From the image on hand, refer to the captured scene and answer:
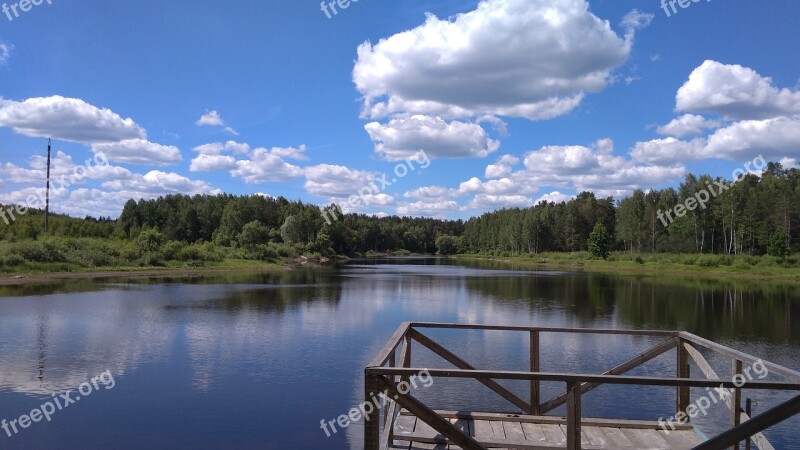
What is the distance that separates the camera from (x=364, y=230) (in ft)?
504

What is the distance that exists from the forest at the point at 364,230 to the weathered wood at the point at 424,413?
51.8m

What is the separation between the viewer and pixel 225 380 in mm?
15242

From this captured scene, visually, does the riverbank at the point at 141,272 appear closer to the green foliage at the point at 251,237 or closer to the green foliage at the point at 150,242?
the green foliage at the point at 150,242

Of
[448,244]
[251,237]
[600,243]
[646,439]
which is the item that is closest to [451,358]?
[646,439]

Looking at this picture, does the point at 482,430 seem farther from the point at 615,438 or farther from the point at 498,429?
the point at 615,438

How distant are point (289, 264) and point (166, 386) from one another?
7535 centimetres

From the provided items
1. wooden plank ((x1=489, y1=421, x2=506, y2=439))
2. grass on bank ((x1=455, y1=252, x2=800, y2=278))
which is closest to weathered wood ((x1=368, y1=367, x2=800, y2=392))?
wooden plank ((x1=489, y1=421, x2=506, y2=439))

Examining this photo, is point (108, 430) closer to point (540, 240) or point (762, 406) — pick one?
point (762, 406)

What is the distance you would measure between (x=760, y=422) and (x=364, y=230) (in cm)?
14924

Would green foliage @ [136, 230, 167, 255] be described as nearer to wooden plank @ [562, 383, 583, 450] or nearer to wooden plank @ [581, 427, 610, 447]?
wooden plank @ [581, 427, 610, 447]

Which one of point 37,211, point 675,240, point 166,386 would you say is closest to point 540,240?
point 675,240

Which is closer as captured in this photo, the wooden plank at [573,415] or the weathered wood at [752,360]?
the weathered wood at [752,360]

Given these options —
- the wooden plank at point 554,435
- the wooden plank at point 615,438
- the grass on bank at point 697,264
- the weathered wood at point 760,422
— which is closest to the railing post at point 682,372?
the wooden plank at point 615,438

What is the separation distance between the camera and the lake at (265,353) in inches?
468
